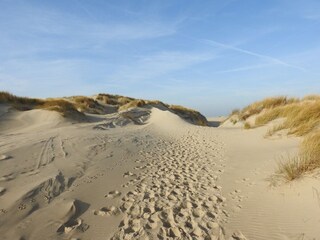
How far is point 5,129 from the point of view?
11023mm

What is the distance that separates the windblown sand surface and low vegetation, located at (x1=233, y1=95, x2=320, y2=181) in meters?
0.33

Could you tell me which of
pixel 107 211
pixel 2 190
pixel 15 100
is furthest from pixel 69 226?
pixel 15 100

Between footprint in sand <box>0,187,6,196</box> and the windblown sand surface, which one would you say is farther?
footprint in sand <box>0,187,6,196</box>

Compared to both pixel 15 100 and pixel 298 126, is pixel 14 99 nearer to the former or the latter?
pixel 15 100

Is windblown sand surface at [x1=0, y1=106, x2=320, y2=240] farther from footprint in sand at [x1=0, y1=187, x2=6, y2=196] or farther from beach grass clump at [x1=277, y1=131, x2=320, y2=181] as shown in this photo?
beach grass clump at [x1=277, y1=131, x2=320, y2=181]

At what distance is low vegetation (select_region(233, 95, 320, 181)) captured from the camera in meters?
5.00

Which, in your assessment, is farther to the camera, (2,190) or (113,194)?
(113,194)

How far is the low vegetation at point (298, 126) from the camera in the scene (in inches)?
197

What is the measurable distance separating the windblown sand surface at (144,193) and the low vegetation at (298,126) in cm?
33

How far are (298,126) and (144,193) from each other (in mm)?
5876

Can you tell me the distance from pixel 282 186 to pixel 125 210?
2.49 metres

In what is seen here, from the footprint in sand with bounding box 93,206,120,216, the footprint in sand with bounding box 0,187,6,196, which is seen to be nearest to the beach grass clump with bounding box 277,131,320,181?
the footprint in sand with bounding box 93,206,120,216

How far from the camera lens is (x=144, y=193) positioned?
17.4ft

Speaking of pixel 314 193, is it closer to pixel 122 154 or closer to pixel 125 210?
pixel 125 210
